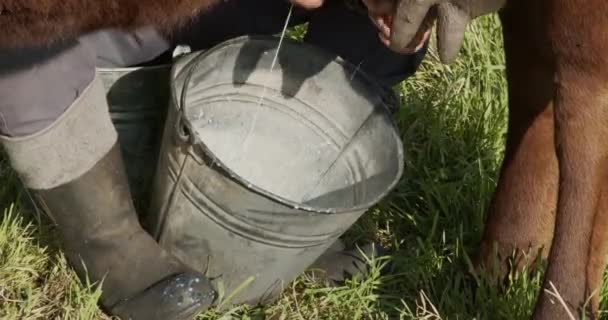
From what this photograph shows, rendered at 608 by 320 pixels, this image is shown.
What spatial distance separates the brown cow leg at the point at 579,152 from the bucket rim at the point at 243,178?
1.18ft

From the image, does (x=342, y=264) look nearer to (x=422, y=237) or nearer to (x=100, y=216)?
(x=422, y=237)

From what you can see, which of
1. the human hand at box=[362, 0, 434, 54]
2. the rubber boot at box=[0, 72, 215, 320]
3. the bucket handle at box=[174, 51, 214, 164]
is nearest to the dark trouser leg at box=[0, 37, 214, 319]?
the rubber boot at box=[0, 72, 215, 320]

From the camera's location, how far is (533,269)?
7.77 feet

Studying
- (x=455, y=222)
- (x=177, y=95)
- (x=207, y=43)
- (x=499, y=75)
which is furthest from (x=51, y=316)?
(x=499, y=75)

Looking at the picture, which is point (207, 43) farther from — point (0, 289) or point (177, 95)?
point (0, 289)

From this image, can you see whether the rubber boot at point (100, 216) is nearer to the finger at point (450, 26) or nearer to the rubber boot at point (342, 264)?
the rubber boot at point (342, 264)

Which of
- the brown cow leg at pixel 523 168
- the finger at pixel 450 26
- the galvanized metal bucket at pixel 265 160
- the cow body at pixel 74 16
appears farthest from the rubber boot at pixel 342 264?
the cow body at pixel 74 16

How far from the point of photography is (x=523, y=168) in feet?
7.70

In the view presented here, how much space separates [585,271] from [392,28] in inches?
23.5

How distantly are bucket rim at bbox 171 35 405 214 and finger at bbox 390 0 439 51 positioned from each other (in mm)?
347

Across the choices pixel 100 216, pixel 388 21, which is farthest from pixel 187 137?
pixel 388 21

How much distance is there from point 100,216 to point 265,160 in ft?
1.42

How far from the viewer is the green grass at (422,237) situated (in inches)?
93.0

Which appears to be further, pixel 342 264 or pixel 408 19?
pixel 342 264
